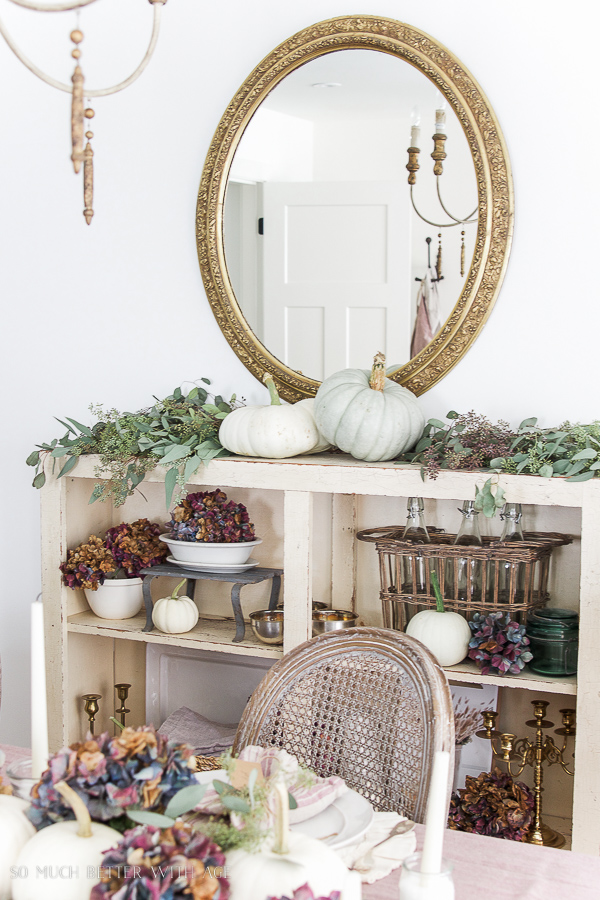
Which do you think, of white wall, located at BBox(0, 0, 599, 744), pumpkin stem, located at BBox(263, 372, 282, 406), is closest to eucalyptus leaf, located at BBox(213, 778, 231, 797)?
pumpkin stem, located at BBox(263, 372, 282, 406)

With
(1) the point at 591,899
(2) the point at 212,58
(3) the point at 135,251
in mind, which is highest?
(2) the point at 212,58

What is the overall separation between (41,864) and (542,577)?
1.39 metres

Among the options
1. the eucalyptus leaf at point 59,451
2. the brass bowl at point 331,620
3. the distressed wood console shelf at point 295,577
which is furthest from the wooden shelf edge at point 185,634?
the eucalyptus leaf at point 59,451

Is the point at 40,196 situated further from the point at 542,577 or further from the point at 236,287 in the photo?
the point at 542,577

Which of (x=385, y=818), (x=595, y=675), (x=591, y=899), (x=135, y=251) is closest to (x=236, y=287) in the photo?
(x=135, y=251)

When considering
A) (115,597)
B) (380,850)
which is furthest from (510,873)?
(115,597)

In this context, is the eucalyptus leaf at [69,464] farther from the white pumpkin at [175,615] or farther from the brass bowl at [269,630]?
the brass bowl at [269,630]

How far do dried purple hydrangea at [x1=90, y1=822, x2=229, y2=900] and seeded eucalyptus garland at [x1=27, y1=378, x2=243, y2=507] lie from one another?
1243 mm

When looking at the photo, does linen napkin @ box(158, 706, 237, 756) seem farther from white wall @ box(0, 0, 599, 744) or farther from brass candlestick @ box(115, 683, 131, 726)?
white wall @ box(0, 0, 599, 744)

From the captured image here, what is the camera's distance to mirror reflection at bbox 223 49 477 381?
6.52 feet

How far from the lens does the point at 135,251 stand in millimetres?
2352

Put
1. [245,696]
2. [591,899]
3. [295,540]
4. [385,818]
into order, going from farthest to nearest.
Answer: [245,696] < [295,540] < [385,818] < [591,899]

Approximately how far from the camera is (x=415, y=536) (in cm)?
195

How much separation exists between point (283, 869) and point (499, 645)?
116cm
